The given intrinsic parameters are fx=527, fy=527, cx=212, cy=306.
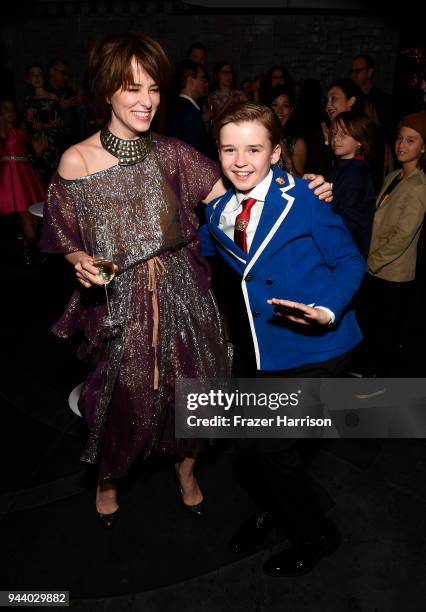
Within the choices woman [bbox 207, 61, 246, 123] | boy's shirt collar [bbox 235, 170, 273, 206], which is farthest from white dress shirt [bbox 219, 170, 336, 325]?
woman [bbox 207, 61, 246, 123]

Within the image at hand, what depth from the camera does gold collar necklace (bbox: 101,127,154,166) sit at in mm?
2014

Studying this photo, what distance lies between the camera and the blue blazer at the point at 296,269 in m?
1.94

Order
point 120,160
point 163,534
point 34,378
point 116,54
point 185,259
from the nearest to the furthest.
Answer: point 116,54, point 120,160, point 185,259, point 163,534, point 34,378

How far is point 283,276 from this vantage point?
78.7 inches

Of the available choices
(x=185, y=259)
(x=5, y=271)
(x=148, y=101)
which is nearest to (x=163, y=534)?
(x=185, y=259)

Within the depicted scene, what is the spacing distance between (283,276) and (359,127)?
1512 millimetres

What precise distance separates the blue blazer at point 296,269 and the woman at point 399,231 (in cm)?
130

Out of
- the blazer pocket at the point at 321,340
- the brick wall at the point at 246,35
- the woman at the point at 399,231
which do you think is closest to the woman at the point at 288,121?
the woman at the point at 399,231

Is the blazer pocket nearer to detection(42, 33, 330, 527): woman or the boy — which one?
the boy

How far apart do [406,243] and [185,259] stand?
1.63 metres

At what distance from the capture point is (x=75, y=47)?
9.97m

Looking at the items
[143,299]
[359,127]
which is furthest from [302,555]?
[359,127]

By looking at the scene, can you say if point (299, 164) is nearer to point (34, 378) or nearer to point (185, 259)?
point (185, 259)

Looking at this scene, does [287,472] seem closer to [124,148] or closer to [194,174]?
[194,174]
